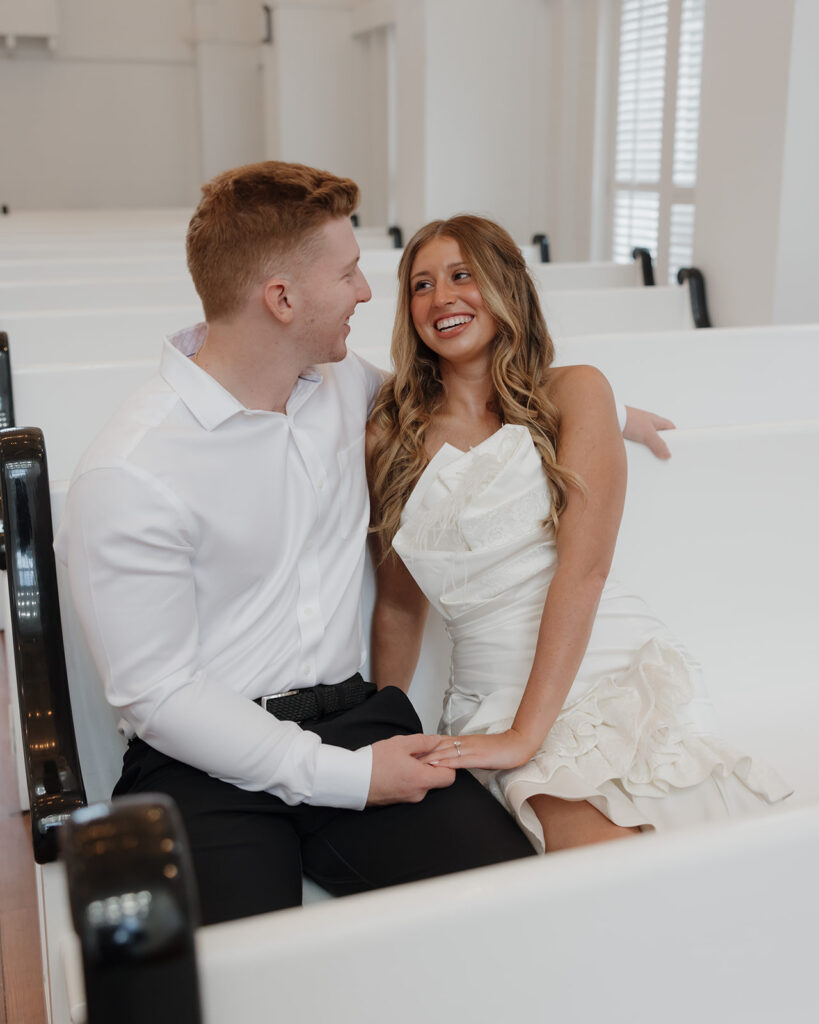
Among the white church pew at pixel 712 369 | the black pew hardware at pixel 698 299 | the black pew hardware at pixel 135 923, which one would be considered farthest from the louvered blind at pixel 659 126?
the black pew hardware at pixel 135 923

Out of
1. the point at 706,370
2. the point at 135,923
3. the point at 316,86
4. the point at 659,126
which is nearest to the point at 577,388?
the point at 135,923

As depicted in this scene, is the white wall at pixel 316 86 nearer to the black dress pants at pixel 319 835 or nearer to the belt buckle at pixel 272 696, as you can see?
the belt buckle at pixel 272 696

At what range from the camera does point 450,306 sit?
70.4 inches

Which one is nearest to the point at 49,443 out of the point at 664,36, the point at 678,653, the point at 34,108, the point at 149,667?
the point at 149,667

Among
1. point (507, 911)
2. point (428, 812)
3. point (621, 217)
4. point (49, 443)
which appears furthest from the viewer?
point (621, 217)

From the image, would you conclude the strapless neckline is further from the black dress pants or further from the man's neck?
the black dress pants

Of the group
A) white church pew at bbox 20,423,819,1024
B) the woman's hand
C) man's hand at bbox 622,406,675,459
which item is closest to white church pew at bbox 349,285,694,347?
man's hand at bbox 622,406,675,459

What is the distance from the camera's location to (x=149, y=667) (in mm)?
1391

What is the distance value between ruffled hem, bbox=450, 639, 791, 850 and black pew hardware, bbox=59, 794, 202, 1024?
0.97 m

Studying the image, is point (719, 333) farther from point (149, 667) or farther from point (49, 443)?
point (149, 667)

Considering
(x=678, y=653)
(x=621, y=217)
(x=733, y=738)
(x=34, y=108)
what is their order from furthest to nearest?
1. (x=34, y=108)
2. (x=621, y=217)
3. (x=733, y=738)
4. (x=678, y=653)

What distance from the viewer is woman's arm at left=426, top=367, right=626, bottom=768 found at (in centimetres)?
160

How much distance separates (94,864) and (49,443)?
2259 millimetres

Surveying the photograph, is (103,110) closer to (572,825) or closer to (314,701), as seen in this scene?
(314,701)
